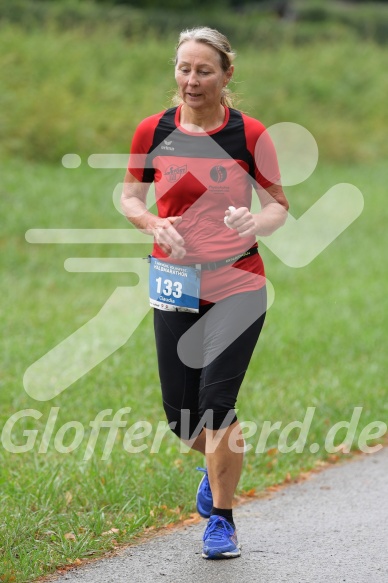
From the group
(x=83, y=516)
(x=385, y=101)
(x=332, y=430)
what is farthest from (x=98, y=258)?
(x=385, y=101)

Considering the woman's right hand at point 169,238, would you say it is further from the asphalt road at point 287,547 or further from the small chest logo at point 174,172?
the asphalt road at point 287,547

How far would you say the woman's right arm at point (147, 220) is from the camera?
4707 millimetres

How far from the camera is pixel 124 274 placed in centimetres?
1369

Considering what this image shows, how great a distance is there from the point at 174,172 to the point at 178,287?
0.52 metres

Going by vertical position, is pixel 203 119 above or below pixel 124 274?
above


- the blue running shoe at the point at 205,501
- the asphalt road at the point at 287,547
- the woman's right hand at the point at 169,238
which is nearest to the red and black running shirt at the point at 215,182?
the woman's right hand at the point at 169,238

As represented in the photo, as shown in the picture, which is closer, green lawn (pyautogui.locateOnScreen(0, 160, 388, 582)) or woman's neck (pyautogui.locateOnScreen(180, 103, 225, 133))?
woman's neck (pyautogui.locateOnScreen(180, 103, 225, 133))

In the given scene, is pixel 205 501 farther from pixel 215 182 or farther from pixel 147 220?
pixel 215 182

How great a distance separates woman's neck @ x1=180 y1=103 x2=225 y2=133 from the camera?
4.87 metres

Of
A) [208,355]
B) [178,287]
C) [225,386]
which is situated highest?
[178,287]

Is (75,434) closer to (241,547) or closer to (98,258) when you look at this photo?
(241,547)

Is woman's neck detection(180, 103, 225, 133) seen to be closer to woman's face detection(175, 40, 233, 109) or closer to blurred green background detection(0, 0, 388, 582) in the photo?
woman's face detection(175, 40, 233, 109)

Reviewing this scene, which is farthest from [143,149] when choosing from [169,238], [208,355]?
Result: [208,355]

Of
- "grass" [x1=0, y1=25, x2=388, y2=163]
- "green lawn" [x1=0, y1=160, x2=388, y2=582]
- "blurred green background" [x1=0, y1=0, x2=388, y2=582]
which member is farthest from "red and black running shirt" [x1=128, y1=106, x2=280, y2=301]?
"grass" [x1=0, y1=25, x2=388, y2=163]
